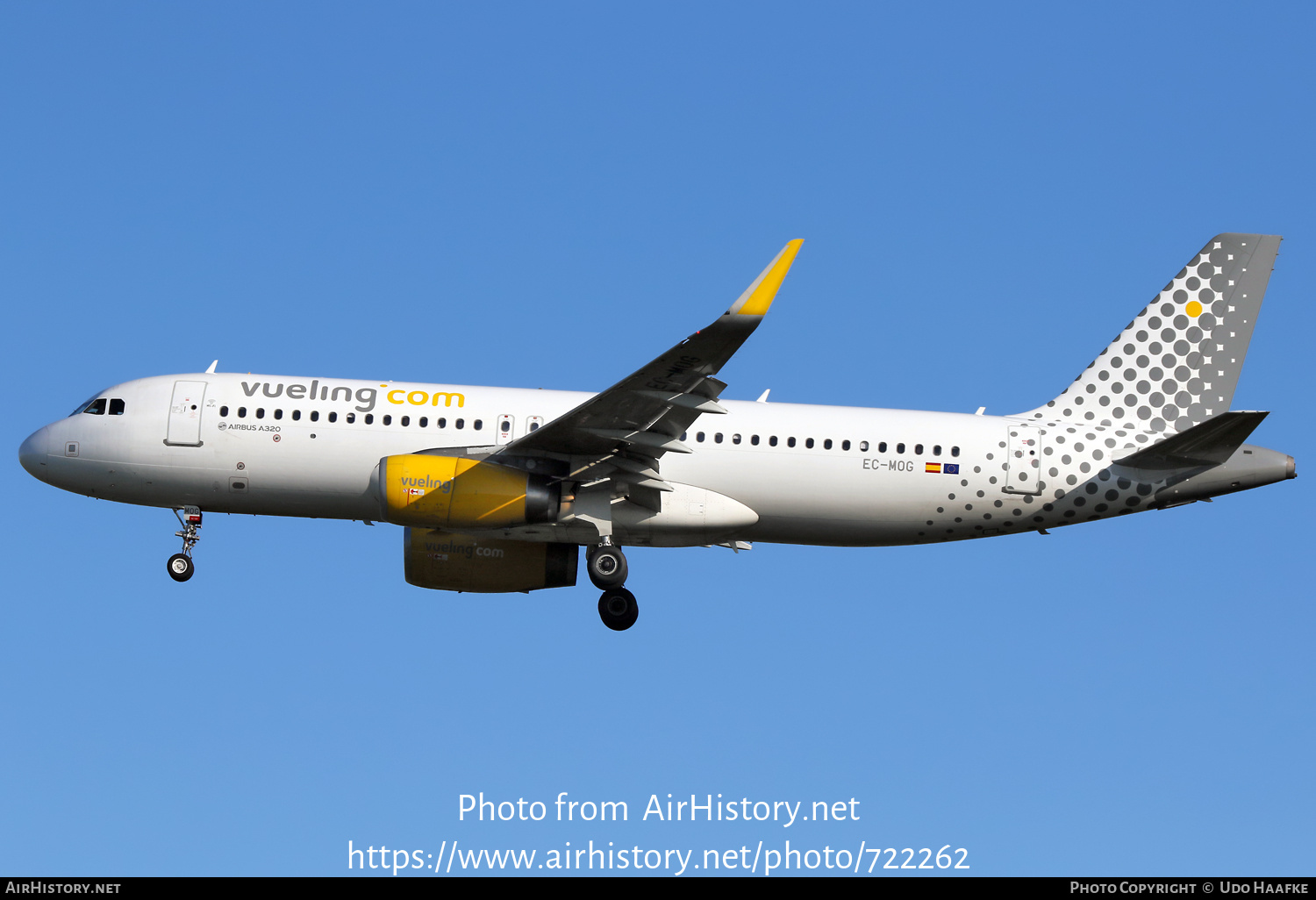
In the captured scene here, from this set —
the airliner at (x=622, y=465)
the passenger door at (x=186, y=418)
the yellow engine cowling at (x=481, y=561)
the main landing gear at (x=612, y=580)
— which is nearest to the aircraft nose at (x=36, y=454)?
the airliner at (x=622, y=465)

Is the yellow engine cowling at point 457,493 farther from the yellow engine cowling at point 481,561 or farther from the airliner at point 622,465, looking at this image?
the yellow engine cowling at point 481,561

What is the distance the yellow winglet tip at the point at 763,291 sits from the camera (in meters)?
25.0

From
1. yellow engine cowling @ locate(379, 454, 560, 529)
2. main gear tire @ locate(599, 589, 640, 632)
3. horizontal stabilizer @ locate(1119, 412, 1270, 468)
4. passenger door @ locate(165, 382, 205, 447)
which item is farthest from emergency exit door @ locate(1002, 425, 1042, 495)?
passenger door @ locate(165, 382, 205, 447)

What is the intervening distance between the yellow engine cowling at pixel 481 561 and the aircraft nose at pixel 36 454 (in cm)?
780

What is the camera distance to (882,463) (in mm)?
30938

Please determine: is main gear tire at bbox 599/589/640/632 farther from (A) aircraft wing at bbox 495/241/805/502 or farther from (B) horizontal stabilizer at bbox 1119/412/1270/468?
(B) horizontal stabilizer at bbox 1119/412/1270/468

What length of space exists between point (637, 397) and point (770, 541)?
5.76 metres

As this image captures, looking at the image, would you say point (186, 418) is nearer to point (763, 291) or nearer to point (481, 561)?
point (481, 561)

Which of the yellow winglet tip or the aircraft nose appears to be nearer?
the yellow winglet tip

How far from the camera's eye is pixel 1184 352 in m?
33.2

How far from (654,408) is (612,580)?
4.17 m

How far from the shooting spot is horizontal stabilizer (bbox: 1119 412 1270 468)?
2894cm

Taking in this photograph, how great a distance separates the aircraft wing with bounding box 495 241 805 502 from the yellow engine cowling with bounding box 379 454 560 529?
65cm
